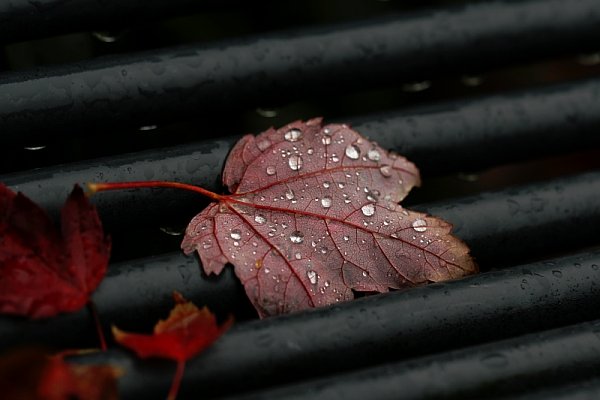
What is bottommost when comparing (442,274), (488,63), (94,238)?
(442,274)

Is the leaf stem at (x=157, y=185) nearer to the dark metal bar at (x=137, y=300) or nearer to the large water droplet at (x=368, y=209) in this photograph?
the dark metal bar at (x=137, y=300)

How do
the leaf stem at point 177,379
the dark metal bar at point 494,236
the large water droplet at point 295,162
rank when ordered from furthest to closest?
the large water droplet at point 295,162, the dark metal bar at point 494,236, the leaf stem at point 177,379

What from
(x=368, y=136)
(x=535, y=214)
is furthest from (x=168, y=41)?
(x=535, y=214)

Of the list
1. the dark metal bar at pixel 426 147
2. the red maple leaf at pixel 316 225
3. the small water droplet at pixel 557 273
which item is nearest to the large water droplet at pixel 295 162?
the red maple leaf at pixel 316 225

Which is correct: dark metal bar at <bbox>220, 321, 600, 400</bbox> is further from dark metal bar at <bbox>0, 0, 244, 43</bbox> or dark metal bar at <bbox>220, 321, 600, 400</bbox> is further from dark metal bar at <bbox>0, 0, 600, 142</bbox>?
dark metal bar at <bbox>0, 0, 244, 43</bbox>

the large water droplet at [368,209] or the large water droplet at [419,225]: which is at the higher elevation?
the large water droplet at [368,209]

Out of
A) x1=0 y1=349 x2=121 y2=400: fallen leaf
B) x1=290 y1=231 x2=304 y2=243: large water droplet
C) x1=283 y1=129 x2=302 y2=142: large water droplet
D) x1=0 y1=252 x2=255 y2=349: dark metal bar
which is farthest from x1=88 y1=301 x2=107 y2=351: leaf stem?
x1=283 y1=129 x2=302 y2=142: large water droplet

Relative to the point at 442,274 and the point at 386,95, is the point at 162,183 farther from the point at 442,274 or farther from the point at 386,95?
the point at 386,95
